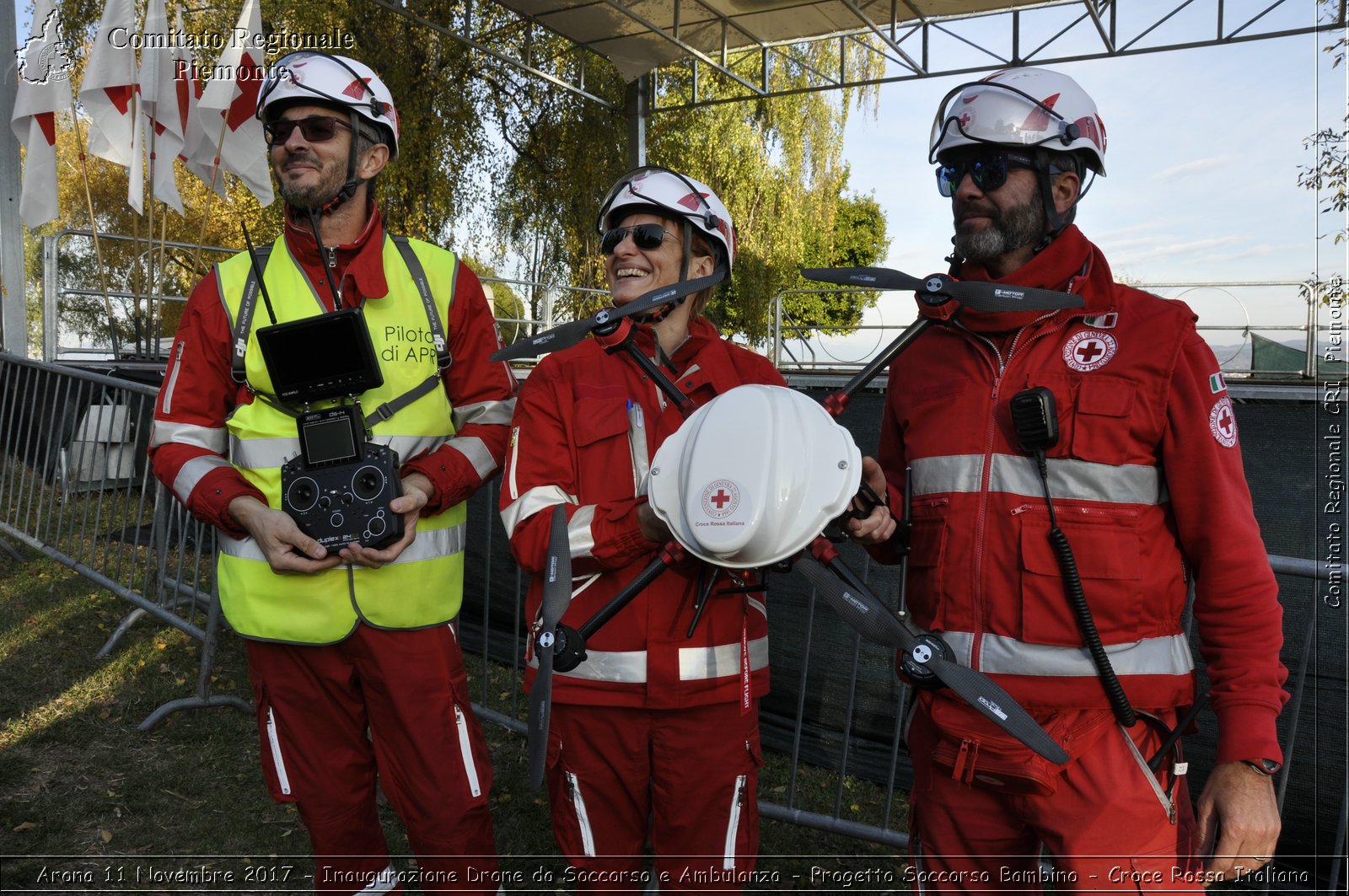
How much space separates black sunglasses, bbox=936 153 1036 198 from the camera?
208 cm

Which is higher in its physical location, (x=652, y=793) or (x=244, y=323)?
(x=244, y=323)

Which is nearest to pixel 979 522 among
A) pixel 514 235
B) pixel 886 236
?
pixel 514 235

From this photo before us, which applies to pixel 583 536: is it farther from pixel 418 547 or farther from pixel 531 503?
pixel 418 547

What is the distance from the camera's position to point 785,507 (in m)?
1.78

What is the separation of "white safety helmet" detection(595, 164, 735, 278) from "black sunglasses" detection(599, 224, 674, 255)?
51 millimetres

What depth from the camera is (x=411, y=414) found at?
2850 mm

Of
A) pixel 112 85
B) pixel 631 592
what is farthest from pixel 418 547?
pixel 112 85

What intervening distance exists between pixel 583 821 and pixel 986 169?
1874mm

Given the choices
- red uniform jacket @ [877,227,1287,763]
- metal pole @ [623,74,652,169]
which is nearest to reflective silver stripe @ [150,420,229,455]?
red uniform jacket @ [877,227,1287,763]

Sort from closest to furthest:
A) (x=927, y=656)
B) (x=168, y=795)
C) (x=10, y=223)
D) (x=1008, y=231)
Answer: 1. (x=927, y=656)
2. (x=1008, y=231)
3. (x=168, y=795)
4. (x=10, y=223)

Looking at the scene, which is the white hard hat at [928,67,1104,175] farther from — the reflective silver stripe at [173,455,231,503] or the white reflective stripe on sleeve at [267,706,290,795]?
the white reflective stripe on sleeve at [267,706,290,795]

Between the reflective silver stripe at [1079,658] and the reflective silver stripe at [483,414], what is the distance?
1.67 meters

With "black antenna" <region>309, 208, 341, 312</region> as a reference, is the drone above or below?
below

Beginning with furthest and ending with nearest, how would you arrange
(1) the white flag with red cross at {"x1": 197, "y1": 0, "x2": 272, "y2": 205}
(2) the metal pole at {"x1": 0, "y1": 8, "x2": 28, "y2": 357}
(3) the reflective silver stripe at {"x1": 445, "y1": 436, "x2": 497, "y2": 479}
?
(2) the metal pole at {"x1": 0, "y1": 8, "x2": 28, "y2": 357}
(1) the white flag with red cross at {"x1": 197, "y1": 0, "x2": 272, "y2": 205}
(3) the reflective silver stripe at {"x1": 445, "y1": 436, "x2": 497, "y2": 479}
